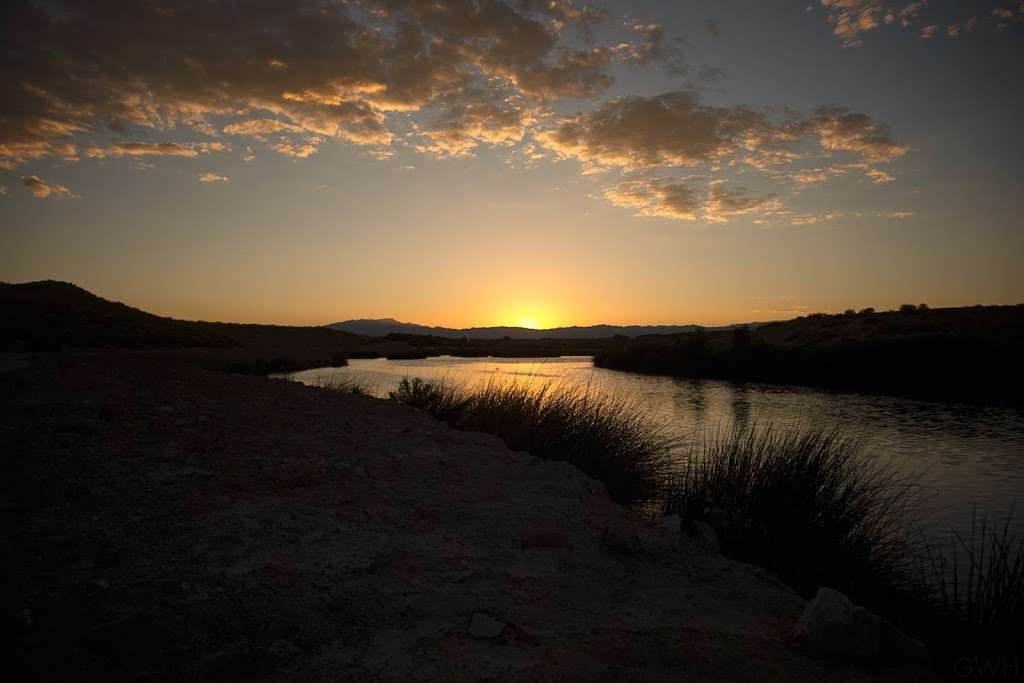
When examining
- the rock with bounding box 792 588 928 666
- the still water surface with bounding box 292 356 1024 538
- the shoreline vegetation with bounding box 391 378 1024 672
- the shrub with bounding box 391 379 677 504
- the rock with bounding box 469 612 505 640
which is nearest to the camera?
the rock with bounding box 469 612 505 640

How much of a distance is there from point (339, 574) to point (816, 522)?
512 cm

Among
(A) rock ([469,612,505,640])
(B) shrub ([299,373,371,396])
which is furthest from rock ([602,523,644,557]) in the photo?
(B) shrub ([299,373,371,396])

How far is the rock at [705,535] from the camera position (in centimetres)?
498

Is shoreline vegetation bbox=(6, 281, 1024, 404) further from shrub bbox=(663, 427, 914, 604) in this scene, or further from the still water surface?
shrub bbox=(663, 427, 914, 604)

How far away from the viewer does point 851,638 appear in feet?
10.3

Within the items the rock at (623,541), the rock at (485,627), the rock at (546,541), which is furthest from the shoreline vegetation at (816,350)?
the rock at (485,627)

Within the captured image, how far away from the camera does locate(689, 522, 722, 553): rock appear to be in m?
4.98

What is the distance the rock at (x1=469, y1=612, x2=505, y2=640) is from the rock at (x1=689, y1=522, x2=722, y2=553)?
98.4 inches

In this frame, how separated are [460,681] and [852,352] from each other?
91.0ft

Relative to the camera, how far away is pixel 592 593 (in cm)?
371

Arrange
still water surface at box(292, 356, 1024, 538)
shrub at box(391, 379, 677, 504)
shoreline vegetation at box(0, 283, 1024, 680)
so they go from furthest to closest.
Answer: still water surface at box(292, 356, 1024, 538)
shrub at box(391, 379, 677, 504)
shoreline vegetation at box(0, 283, 1024, 680)

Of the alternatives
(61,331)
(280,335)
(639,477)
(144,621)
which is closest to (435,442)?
(639,477)

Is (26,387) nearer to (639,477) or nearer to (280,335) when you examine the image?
(639,477)

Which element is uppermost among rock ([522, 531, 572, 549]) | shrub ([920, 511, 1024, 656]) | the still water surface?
rock ([522, 531, 572, 549])
